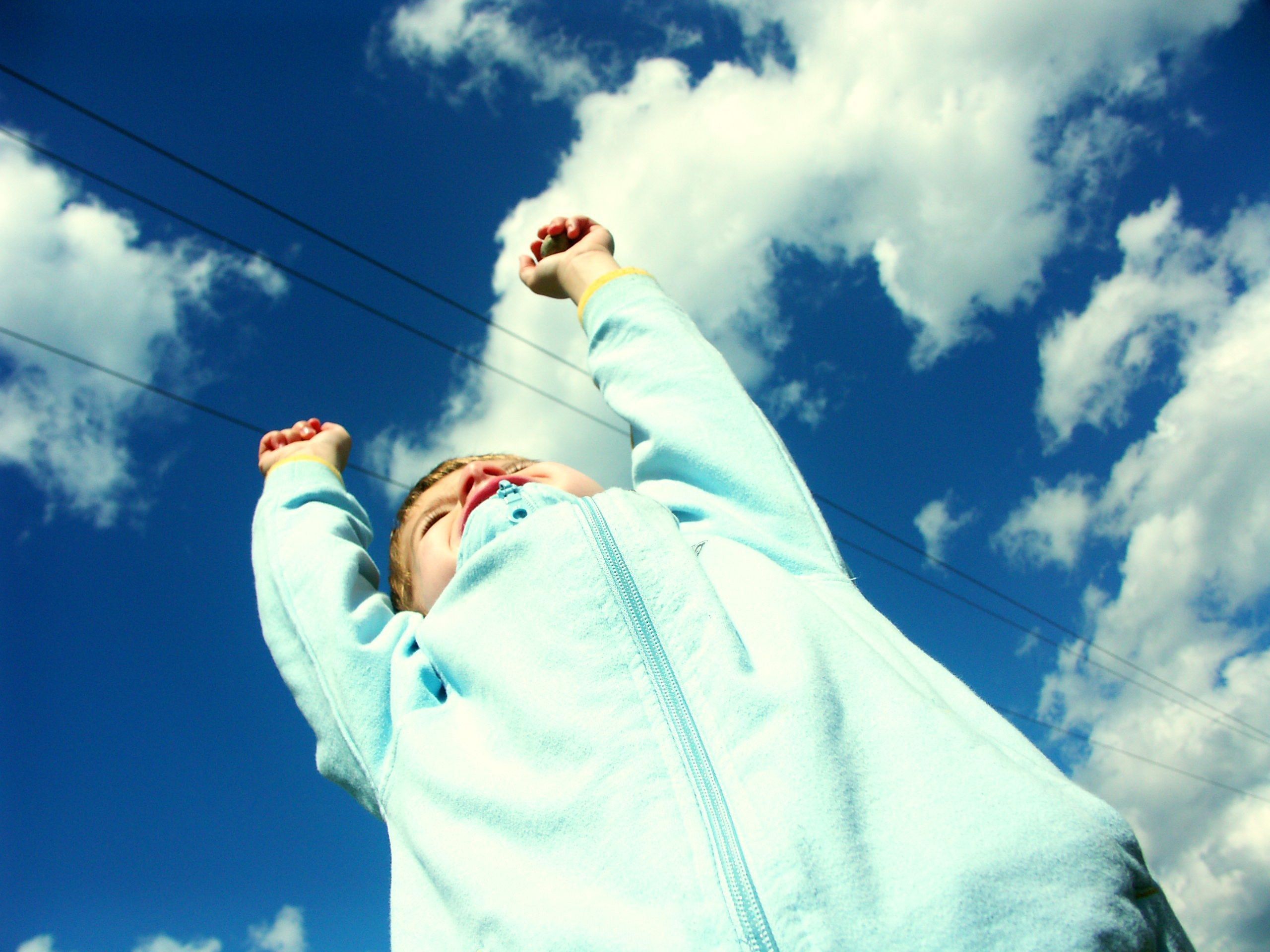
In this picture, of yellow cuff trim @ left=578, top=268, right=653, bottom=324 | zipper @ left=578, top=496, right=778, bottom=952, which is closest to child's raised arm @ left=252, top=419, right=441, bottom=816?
zipper @ left=578, top=496, right=778, bottom=952

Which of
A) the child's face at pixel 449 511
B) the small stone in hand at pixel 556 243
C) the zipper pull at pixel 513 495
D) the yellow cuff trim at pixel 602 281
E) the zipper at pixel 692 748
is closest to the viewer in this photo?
the zipper at pixel 692 748

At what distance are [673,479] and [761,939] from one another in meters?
0.57

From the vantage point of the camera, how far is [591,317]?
3.63 ft

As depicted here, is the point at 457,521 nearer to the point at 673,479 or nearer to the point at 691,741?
the point at 673,479

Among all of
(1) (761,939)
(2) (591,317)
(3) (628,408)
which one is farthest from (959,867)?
(2) (591,317)

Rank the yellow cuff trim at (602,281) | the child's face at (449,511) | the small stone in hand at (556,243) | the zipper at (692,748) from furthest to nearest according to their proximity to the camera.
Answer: the small stone in hand at (556,243) < the yellow cuff trim at (602,281) < the child's face at (449,511) < the zipper at (692,748)

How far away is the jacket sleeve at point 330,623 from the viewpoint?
772mm

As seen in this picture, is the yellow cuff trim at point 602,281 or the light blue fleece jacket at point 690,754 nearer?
the light blue fleece jacket at point 690,754

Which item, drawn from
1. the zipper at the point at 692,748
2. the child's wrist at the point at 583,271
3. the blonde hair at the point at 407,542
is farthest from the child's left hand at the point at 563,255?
the zipper at the point at 692,748

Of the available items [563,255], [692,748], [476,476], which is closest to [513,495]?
[476,476]

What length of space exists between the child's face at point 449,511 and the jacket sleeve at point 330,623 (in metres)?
0.05

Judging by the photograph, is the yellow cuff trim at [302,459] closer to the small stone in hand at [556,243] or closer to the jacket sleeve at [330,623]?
the jacket sleeve at [330,623]

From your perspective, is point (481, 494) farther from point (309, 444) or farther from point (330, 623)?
point (309, 444)

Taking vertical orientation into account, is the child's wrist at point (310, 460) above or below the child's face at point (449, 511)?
above
